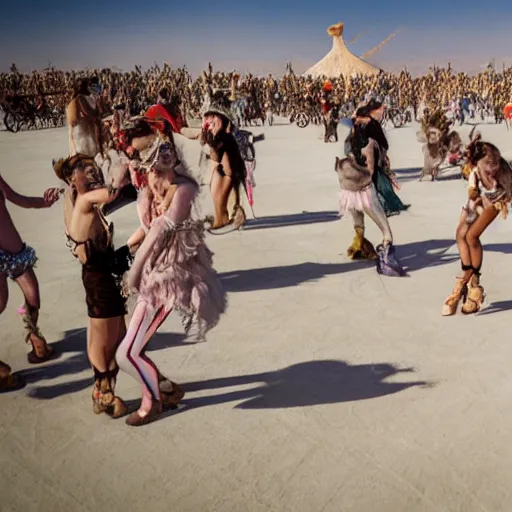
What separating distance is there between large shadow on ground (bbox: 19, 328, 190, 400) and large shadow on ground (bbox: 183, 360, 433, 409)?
31.5 inches

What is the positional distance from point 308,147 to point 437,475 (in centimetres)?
1716

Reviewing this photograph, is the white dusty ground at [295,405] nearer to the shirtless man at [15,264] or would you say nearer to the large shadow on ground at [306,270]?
the large shadow on ground at [306,270]

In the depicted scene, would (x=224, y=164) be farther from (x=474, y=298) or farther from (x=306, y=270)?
(x=474, y=298)

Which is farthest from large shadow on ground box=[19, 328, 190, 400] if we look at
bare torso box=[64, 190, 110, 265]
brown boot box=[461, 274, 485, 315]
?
brown boot box=[461, 274, 485, 315]

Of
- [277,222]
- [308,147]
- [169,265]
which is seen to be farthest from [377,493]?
[308,147]

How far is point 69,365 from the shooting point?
17.3ft

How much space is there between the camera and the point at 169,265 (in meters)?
4.06

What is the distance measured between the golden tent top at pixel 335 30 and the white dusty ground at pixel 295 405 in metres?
76.4

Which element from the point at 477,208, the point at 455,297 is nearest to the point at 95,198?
the point at 477,208

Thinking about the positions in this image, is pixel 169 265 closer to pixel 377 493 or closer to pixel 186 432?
pixel 186 432

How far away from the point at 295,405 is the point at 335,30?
8063 centimetres

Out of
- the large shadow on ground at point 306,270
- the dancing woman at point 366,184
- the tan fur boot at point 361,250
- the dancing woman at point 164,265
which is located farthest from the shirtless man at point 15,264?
the tan fur boot at point 361,250

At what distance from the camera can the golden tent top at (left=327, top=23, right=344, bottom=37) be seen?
79500mm

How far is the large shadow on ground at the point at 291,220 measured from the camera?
32.2 feet
